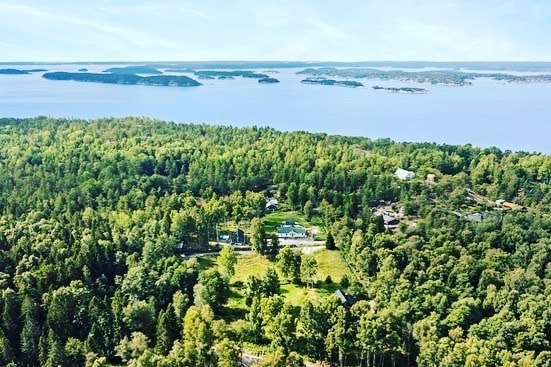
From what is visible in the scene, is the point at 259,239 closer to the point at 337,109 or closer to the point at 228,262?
the point at 228,262

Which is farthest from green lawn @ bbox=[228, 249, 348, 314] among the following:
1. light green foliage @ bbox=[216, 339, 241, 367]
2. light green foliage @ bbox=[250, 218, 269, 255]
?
light green foliage @ bbox=[216, 339, 241, 367]

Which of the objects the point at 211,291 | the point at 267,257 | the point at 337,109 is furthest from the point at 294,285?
the point at 337,109

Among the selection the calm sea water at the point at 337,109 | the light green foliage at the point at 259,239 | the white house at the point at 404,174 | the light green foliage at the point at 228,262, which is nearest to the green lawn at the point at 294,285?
the light green foliage at the point at 259,239

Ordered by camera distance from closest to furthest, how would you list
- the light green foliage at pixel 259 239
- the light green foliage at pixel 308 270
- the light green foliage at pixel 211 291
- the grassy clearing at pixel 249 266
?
the light green foliage at pixel 211 291
the light green foliage at pixel 308 270
the grassy clearing at pixel 249 266
the light green foliage at pixel 259 239

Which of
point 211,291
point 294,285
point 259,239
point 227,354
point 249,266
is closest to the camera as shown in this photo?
point 227,354

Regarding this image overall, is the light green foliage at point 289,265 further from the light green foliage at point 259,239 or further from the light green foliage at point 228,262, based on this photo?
the light green foliage at point 259,239

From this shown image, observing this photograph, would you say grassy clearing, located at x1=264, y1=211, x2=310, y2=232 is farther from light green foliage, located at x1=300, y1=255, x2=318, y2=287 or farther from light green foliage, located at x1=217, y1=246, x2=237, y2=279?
light green foliage, located at x1=300, y1=255, x2=318, y2=287
